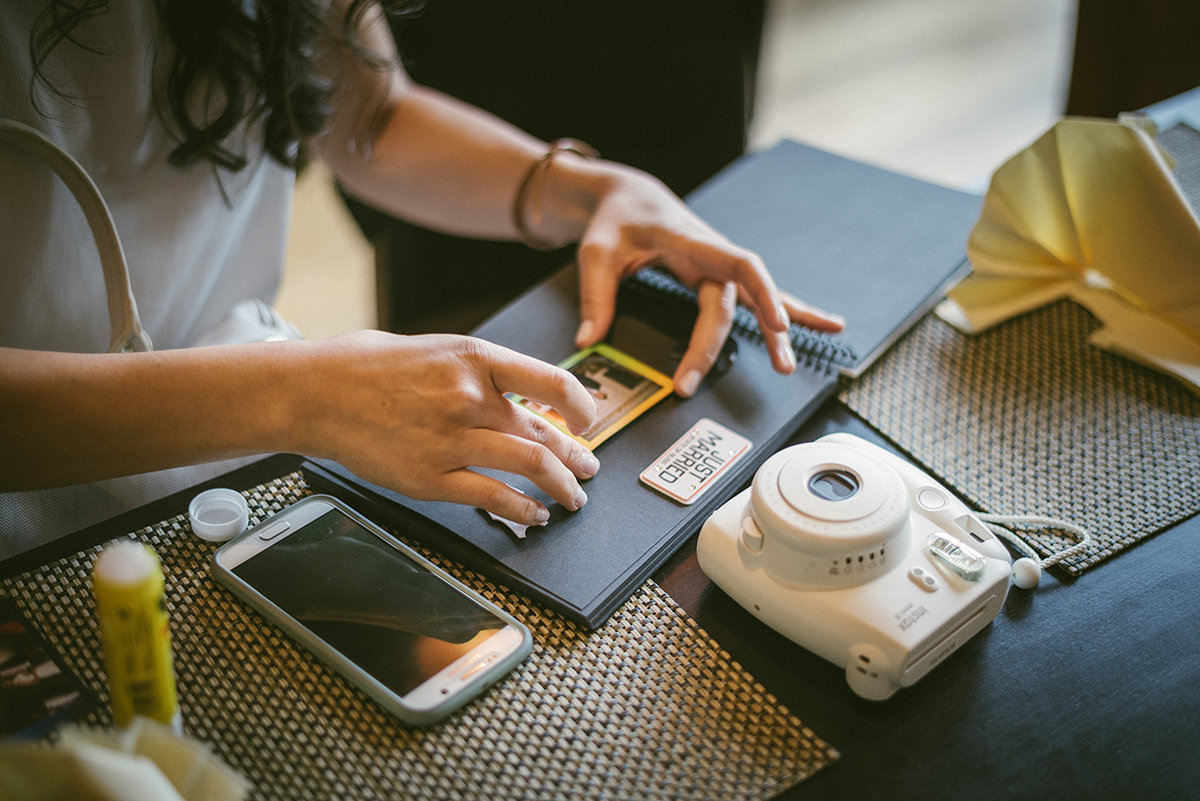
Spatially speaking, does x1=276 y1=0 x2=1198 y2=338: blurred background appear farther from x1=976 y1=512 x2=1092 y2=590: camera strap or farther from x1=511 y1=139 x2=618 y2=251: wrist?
x1=976 y1=512 x2=1092 y2=590: camera strap

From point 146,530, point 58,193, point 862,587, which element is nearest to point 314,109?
point 58,193

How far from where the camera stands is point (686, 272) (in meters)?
0.79

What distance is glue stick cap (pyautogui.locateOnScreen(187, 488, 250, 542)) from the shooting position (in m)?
0.57

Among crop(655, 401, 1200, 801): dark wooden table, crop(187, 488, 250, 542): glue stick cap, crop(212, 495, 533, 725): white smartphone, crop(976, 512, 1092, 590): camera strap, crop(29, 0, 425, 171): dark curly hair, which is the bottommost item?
crop(655, 401, 1200, 801): dark wooden table

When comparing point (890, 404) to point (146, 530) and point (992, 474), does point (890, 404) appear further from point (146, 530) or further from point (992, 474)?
point (146, 530)

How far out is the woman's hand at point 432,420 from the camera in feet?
1.87

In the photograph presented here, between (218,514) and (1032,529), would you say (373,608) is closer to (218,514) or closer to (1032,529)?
(218,514)

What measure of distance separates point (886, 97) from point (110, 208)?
2.34 meters

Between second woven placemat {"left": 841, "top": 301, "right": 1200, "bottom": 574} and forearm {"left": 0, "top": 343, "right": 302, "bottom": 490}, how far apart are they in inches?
18.3

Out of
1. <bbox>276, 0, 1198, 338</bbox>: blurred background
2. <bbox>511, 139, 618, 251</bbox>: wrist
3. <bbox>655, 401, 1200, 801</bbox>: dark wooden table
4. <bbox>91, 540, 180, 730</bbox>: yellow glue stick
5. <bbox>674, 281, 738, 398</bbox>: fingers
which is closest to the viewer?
<bbox>91, 540, 180, 730</bbox>: yellow glue stick

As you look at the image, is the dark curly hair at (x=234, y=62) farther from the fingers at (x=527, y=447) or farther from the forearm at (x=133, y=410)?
the fingers at (x=527, y=447)

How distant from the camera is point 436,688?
1.59 ft

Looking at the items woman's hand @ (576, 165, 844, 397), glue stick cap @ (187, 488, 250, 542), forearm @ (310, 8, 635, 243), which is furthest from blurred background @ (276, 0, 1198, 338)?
glue stick cap @ (187, 488, 250, 542)

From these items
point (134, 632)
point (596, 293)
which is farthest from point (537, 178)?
point (134, 632)
